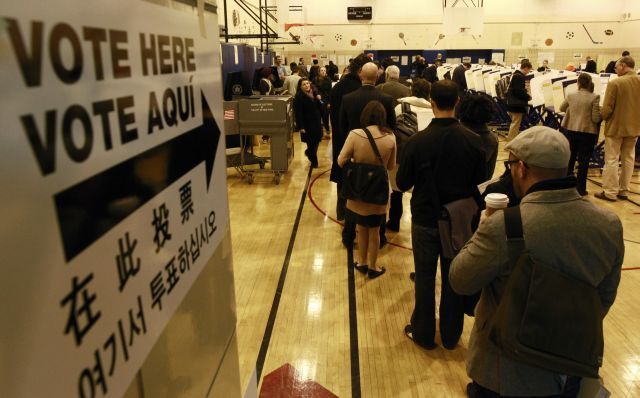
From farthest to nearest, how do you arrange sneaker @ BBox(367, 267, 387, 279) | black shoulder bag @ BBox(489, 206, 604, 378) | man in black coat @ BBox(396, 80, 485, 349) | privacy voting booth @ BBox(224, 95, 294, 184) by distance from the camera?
privacy voting booth @ BBox(224, 95, 294, 184) → sneaker @ BBox(367, 267, 387, 279) → man in black coat @ BBox(396, 80, 485, 349) → black shoulder bag @ BBox(489, 206, 604, 378)

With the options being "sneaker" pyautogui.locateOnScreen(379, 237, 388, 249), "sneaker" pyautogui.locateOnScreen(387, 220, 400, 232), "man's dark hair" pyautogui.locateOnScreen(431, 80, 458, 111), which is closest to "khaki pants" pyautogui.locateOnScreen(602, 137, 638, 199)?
"sneaker" pyautogui.locateOnScreen(387, 220, 400, 232)

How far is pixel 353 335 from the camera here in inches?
137

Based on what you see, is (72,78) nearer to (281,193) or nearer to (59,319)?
(59,319)

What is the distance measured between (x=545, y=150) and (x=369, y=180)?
208 centimetres

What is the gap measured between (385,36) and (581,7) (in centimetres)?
803

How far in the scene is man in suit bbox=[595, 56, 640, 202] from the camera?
5832mm

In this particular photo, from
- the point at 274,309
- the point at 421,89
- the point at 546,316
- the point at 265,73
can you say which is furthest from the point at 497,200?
the point at 265,73

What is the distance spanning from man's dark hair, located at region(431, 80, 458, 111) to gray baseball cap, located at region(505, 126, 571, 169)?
1.08 m

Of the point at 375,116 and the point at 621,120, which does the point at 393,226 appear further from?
the point at 621,120

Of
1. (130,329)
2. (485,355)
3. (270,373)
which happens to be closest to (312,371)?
(270,373)

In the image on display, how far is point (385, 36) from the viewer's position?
70.2 feet

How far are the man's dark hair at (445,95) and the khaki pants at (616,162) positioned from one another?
4394 millimetres

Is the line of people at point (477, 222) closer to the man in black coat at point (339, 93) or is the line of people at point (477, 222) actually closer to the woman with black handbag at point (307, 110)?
the man in black coat at point (339, 93)

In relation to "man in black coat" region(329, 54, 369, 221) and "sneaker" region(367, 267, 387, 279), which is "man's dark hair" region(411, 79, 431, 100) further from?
"sneaker" region(367, 267, 387, 279)
